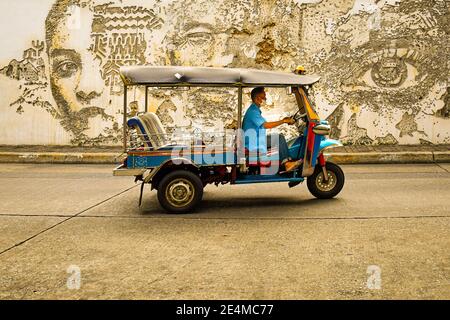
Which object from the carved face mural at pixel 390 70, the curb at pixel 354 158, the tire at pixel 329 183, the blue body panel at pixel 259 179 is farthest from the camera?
the carved face mural at pixel 390 70

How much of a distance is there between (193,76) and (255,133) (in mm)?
1068

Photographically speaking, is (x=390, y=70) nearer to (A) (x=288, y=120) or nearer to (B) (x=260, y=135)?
(A) (x=288, y=120)

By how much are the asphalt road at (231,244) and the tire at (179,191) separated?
183 mm

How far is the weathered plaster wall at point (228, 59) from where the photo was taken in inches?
482

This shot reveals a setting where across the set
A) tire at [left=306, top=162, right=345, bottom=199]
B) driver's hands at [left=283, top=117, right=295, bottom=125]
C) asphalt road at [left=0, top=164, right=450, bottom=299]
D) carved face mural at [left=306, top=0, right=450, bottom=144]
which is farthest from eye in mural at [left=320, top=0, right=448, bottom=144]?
driver's hands at [left=283, top=117, right=295, bottom=125]

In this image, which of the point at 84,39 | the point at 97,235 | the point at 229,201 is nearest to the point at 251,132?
the point at 229,201

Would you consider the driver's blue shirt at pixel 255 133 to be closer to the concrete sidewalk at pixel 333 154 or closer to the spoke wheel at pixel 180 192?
the spoke wheel at pixel 180 192

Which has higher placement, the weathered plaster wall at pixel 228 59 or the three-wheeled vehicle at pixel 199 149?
the weathered plaster wall at pixel 228 59

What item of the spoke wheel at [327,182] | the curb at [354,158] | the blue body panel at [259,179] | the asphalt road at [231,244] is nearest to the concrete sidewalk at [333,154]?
the curb at [354,158]

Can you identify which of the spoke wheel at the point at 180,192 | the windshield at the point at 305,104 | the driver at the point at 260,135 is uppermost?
the windshield at the point at 305,104

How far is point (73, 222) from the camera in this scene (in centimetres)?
571

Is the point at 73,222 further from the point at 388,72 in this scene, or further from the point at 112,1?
the point at 388,72

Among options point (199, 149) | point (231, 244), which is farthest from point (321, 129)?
point (231, 244)

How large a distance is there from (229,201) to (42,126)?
7673 mm
